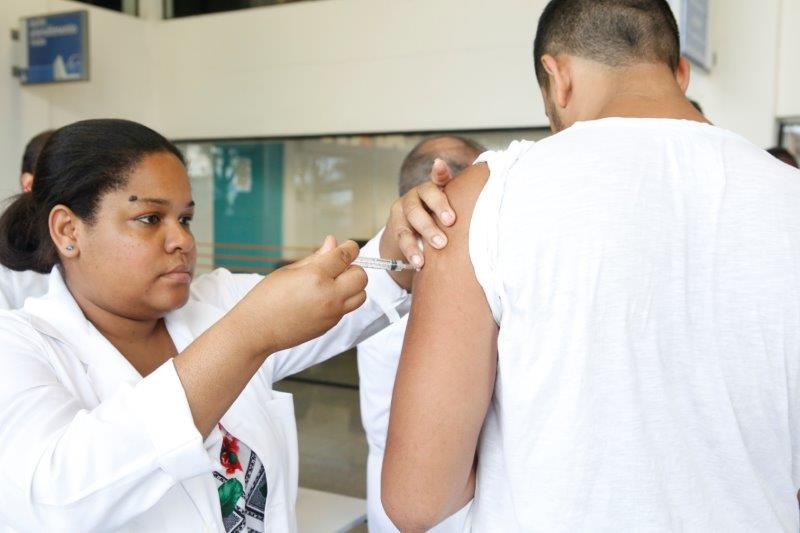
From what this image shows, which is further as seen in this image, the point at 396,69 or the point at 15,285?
the point at 396,69

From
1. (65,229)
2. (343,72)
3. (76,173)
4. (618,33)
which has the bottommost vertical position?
(65,229)

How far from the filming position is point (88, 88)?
6.54 meters

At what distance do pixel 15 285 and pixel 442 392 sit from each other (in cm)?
150

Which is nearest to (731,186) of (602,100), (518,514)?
(602,100)

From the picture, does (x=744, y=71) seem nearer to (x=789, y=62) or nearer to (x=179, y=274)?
(x=789, y=62)

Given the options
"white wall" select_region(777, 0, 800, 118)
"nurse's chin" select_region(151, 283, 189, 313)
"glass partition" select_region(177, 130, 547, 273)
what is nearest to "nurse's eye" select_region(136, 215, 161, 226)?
"nurse's chin" select_region(151, 283, 189, 313)

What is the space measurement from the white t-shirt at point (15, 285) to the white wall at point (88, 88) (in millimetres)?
3960

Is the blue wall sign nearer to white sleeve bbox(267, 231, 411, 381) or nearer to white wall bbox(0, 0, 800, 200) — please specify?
white wall bbox(0, 0, 800, 200)

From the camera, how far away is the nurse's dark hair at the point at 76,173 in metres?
1.35

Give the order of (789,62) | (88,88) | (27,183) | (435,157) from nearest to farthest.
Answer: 1. (27,183)
2. (435,157)
3. (789,62)
4. (88,88)

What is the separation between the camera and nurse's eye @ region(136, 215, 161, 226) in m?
1.34

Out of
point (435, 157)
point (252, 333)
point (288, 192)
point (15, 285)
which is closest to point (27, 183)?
point (15, 285)

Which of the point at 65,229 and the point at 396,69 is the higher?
the point at 396,69

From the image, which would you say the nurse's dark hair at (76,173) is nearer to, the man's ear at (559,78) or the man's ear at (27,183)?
the man's ear at (27,183)
